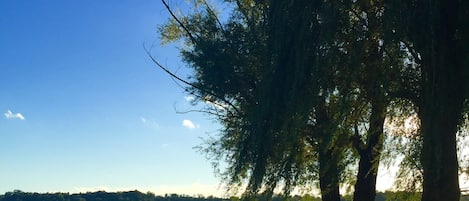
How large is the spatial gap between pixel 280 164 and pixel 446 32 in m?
3.30

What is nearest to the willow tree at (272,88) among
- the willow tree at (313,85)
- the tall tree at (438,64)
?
the willow tree at (313,85)

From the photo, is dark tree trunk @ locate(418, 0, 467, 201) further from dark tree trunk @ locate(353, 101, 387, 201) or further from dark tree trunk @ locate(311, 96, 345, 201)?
dark tree trunk @ locate(353, 101, 387, 201)

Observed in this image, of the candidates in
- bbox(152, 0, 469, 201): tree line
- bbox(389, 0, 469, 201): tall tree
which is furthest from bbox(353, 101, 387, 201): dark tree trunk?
bbox(389, 0, 469, 201): tall tree

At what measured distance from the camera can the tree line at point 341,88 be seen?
Result: 7.06 m

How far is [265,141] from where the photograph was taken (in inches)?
336

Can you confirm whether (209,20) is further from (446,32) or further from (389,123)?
(446,32)

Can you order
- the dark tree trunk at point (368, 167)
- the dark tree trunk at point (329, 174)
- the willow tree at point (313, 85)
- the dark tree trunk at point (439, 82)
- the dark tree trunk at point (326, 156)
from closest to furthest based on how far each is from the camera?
the dark tree trunk at point (439, 82), the willow tree at point (313, 85), the dark tree trunk at point (326, 156), the dark tree trunk at point (329, 174), the dark tree trunk at point (368, 167)

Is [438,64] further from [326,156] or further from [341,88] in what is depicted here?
[326,156]

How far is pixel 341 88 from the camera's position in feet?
28.6

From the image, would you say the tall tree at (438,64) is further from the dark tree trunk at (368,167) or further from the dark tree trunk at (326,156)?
the dark tree trunk at (368,167)

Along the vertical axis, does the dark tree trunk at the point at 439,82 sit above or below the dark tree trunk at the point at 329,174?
above

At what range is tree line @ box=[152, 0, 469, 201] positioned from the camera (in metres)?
7.06

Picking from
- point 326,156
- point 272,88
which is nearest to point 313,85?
point 272,88

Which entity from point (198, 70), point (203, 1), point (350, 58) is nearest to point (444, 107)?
point (350, 58)
